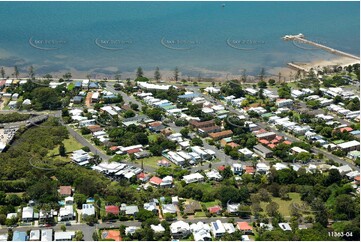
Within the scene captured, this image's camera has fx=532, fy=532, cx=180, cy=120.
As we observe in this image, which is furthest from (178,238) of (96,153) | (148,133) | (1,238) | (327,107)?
(327,107)

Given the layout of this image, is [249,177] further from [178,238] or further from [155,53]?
[155,53]

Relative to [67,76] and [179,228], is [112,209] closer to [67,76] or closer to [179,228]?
[179,228]

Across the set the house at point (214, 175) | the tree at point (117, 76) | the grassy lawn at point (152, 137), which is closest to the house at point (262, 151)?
the house at point (214, 175)

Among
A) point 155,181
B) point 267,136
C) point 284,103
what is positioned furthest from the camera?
point 284,103

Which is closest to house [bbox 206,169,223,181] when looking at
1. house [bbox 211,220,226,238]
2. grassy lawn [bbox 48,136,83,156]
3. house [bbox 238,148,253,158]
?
house [bbox 238,148,253,158]

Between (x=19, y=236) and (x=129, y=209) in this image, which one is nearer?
(x=19, y=236)

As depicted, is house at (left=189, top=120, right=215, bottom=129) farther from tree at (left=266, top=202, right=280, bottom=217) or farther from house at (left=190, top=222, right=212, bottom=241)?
house at (left=190, top=222, right=212, bottom=241)

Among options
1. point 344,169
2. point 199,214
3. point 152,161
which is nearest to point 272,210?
point 199,214

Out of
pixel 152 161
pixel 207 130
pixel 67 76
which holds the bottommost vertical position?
pixel 152 161
